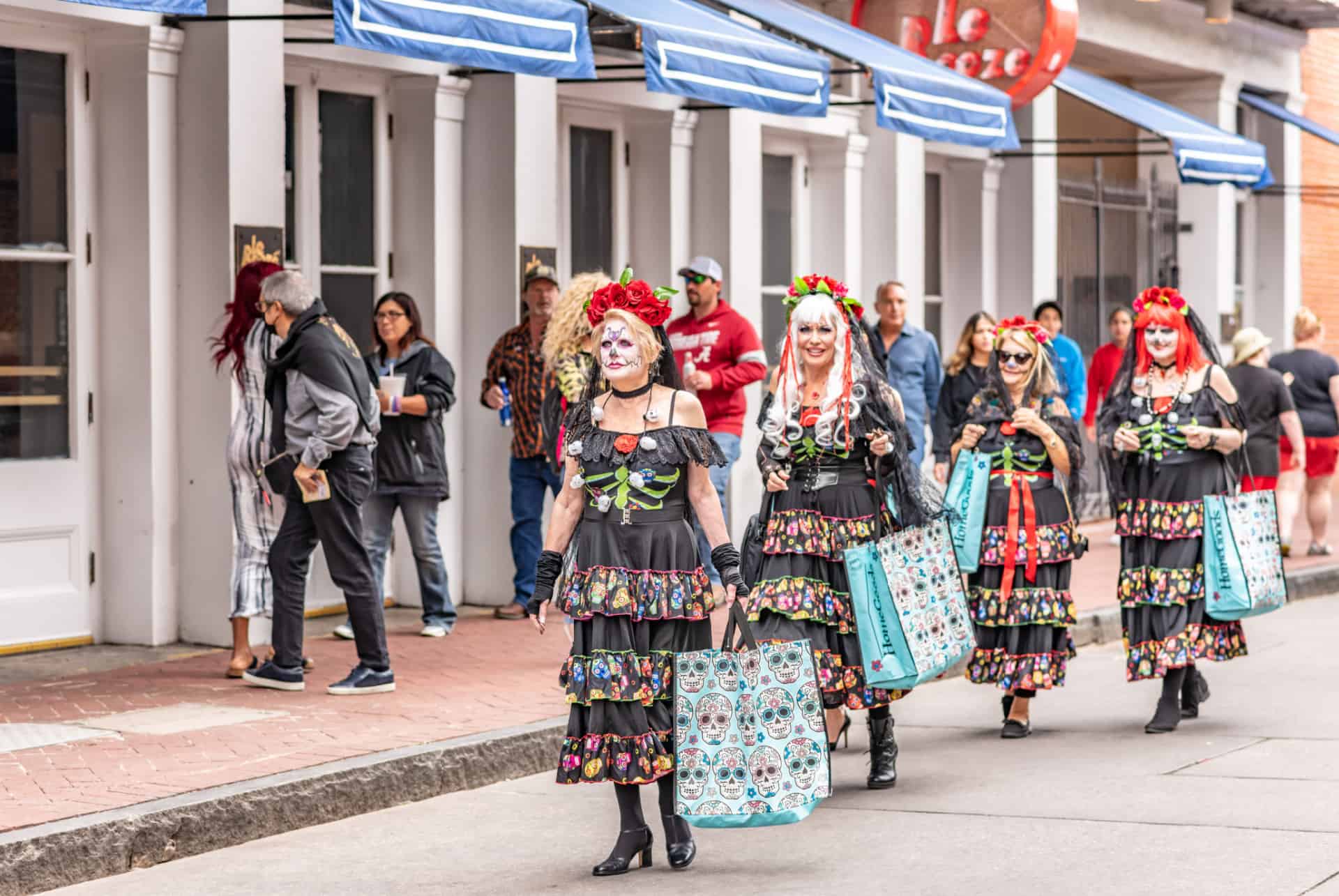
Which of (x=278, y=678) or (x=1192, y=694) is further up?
(x=278, y=678)

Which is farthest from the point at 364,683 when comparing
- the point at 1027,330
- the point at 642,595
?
the point at 1027,330

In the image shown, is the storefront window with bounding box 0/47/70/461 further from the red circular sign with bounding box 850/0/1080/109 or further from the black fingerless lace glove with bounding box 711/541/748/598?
the red circular sign with bounding box 850/0/1080/109

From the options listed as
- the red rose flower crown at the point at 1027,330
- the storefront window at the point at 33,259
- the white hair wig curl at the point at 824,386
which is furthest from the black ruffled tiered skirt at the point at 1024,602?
the storefront window at the point at 33,259

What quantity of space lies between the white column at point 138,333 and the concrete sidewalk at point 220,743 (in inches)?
14.8

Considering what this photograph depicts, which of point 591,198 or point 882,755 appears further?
point 591,198

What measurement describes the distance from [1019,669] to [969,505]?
2.41 ft

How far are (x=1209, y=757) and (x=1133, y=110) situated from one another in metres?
9.12

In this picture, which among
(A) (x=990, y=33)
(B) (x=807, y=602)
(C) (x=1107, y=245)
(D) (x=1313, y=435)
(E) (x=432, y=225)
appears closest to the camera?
(B) (x=807, y=602)

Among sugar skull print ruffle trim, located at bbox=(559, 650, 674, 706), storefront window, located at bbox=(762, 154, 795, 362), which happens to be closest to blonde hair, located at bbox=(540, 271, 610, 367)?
sugar skull print ruffle trim, located at bbox=(559, 650, 674, 706)

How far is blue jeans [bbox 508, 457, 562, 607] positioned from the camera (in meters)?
11.8

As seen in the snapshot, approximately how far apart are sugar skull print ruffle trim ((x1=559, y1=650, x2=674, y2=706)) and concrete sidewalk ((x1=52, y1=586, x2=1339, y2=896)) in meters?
0.56

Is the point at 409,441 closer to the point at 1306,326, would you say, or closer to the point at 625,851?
the point at 625,851

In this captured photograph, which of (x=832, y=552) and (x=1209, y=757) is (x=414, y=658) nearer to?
(x=832, y=552)

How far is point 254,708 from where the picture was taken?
29.4ft
